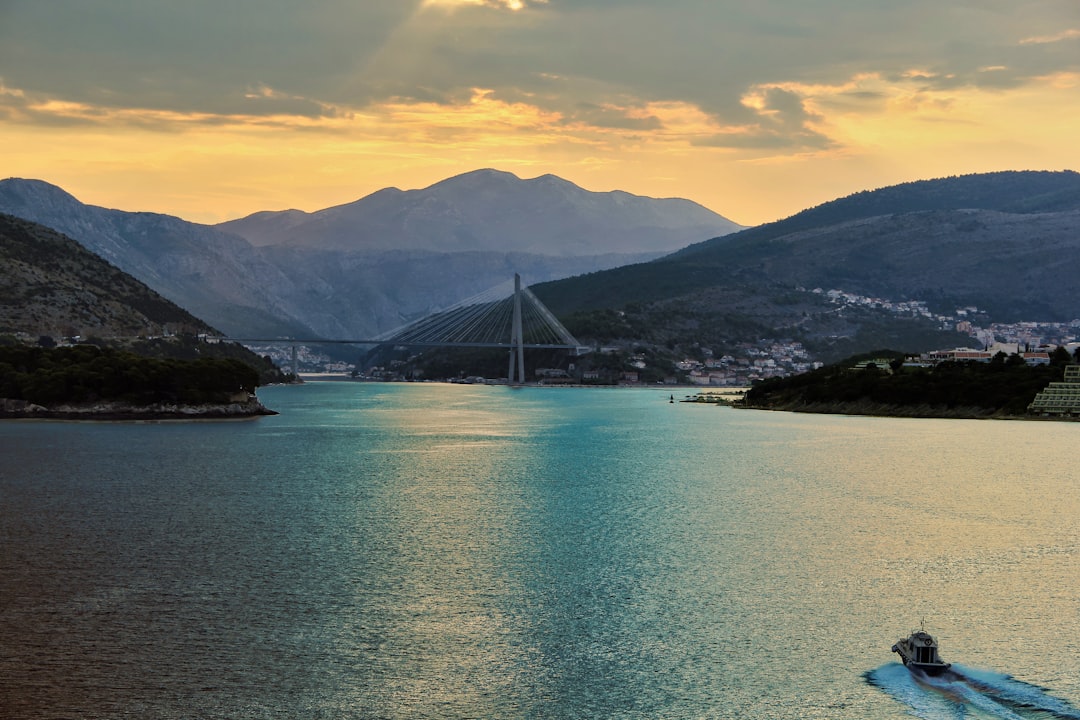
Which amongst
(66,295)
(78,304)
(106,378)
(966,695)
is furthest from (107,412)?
(966,695)

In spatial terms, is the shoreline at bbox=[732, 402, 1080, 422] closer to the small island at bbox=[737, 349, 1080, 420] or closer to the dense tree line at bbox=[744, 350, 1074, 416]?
the small island at bbox=[737, 349, 1080, 420]

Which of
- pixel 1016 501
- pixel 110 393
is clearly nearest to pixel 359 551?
pixel 1016 501

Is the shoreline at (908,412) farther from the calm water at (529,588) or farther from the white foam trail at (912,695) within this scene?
the white foam trail at (912,695)

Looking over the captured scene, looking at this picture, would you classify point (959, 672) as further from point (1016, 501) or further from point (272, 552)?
point (1016, 501)

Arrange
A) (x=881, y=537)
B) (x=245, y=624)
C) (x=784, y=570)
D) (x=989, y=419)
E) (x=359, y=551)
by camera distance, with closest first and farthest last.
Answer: (x=245, y=624) → (x=784, y=570) → (x=359, y=551) → (x=881, y=537) → (x=989, y=419)

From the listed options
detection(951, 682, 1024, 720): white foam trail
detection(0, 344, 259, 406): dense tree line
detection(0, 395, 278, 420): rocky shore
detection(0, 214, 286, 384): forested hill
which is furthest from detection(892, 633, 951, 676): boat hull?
detection(0, 214, 286, 384): forested hill

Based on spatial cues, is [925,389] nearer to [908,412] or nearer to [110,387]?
[908,412]
